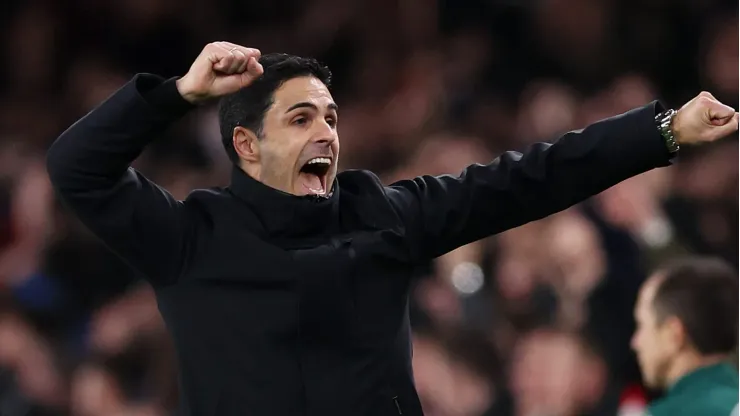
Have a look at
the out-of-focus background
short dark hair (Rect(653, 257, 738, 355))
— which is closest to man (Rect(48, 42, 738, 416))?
short dark hair (Rect(653, 257, 738, 355))

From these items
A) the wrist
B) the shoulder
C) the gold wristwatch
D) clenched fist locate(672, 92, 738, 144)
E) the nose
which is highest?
the wrist

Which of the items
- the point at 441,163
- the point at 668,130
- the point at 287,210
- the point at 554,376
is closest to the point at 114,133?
the point at 287,210

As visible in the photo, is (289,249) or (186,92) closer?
(186,92)

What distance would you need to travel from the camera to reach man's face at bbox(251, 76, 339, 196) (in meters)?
2.50

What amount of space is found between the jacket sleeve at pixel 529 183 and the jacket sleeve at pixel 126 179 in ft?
1.42

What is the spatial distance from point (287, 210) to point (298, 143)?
15 centimetres

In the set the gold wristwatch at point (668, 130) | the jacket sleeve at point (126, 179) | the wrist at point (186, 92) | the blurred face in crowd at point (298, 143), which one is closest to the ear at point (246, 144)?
the blurred face in crowd at point (298, 143)

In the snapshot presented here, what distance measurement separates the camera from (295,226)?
2.42 m

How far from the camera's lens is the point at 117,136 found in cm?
224

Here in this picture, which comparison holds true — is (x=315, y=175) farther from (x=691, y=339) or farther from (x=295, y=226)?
(x=691, y=339)

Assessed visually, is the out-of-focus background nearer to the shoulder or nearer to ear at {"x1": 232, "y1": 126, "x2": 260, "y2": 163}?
the shoulder

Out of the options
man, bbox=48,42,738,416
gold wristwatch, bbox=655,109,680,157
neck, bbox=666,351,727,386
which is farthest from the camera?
neck, bbox=666,351,727,386

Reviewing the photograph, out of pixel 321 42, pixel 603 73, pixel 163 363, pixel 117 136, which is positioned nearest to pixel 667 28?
pixel 603 73

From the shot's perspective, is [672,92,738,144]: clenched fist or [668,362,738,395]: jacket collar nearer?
[672,92,738,144]: clenched fist
